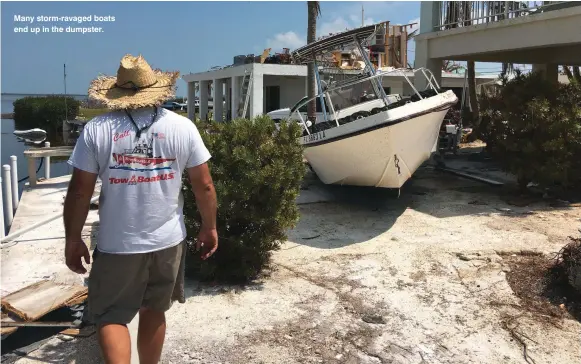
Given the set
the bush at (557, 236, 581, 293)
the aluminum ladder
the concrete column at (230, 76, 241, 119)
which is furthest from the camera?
the concrete column at (230, 76, 241, 119)

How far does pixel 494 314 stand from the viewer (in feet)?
13.9

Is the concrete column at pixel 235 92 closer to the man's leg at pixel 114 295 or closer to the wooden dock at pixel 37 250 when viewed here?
the wooden dock at pixel 37 250

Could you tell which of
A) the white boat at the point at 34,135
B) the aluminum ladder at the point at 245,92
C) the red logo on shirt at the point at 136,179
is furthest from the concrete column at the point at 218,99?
the red logo on shirt at the point at 136,179

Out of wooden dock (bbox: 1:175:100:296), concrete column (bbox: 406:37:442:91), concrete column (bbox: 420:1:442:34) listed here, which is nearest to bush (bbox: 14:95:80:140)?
wooden dock (bbox: 1:175:100:296)

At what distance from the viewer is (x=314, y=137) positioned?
7844 mm

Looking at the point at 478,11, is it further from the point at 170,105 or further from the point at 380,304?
the point at 170,105

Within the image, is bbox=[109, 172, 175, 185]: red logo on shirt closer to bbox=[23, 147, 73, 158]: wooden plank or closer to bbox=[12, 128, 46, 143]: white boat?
bbox=[23, 147, 73, 158]: wooden plank

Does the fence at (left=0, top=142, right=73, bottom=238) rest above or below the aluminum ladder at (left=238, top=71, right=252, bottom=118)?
below

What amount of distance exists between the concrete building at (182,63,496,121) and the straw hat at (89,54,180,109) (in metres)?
16.6

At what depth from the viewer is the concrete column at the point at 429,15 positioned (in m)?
10.8

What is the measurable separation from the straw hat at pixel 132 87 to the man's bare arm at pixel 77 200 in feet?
1.39

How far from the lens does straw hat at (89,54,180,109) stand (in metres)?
2.72

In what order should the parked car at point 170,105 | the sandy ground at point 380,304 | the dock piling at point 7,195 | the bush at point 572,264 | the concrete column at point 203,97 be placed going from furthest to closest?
the concrete column at point 203,97, the dock piling at point 7,195, the bush at point 572,264, the sandy ground at point 380,304, the parked car at point 170,105

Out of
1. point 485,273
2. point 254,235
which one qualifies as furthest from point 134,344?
point 485,273
